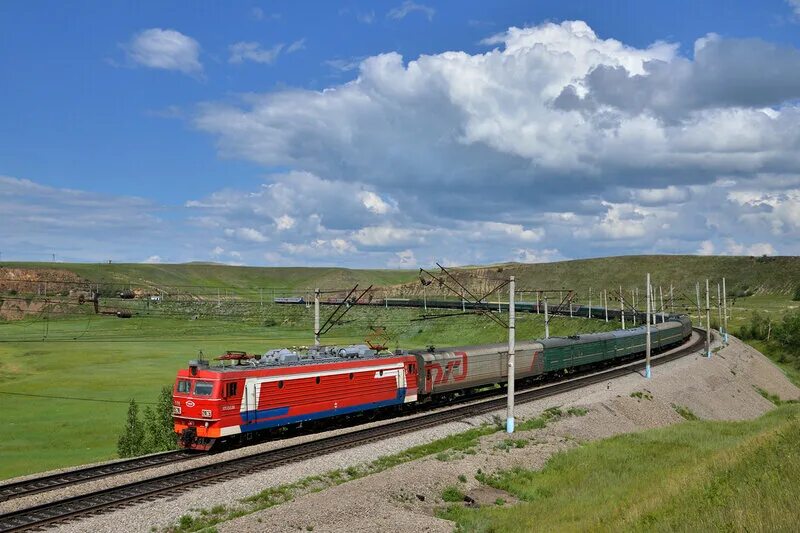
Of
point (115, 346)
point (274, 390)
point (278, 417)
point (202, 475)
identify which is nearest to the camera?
point (202, 475)

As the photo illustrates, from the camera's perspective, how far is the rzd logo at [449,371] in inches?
1636

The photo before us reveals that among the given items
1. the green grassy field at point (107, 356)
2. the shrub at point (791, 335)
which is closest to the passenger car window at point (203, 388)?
the green grassy field at point (107, 356)

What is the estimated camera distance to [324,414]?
3331 centimetres

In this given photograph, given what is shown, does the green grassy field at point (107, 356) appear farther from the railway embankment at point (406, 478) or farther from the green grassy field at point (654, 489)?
the green grassy field at point (654, 489)

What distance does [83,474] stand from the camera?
25.0 m

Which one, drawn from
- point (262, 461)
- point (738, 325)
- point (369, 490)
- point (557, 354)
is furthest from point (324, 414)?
point (738, 325)

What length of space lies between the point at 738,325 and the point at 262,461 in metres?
114

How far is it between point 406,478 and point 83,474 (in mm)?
11755

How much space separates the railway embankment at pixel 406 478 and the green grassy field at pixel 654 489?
3.77 feet

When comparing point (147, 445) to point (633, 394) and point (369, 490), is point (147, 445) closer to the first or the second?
point (369, 490)

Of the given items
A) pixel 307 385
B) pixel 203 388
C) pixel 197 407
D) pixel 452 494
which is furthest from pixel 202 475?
pixel 452 494

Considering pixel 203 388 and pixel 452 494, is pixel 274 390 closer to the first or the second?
pixel 203 388

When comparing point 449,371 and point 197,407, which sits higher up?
point 449,371

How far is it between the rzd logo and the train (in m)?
0.06
